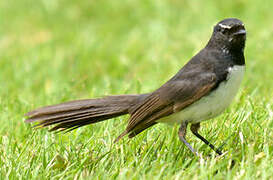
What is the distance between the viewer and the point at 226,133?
5.28 m

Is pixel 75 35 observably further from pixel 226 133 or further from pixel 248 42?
pixel 226 133

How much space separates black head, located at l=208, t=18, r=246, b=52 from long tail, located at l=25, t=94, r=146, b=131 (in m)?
1.14

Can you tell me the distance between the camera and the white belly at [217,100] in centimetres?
489

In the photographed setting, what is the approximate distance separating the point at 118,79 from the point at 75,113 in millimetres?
3414

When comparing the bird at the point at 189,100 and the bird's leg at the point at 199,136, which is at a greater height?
the bird at the point at 189,100

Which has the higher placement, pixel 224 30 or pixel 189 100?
pixel 224 30

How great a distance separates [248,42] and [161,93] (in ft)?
13.8

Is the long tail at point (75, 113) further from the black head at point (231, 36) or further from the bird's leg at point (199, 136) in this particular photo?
the black head at point (231, 36)

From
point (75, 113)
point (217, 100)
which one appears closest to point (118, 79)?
point (75, 113)

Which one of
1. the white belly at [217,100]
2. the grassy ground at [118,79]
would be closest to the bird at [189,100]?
the white belly at [217,100]

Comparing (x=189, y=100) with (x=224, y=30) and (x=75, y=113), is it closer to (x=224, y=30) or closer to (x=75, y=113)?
(x=224, y=30)

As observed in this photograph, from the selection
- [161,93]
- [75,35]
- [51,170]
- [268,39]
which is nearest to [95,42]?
[75,35]

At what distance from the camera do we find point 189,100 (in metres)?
4.98

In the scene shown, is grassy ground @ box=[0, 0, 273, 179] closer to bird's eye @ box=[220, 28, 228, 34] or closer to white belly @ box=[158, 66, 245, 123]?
white belly @ box=[158, 66, 245, 123]
